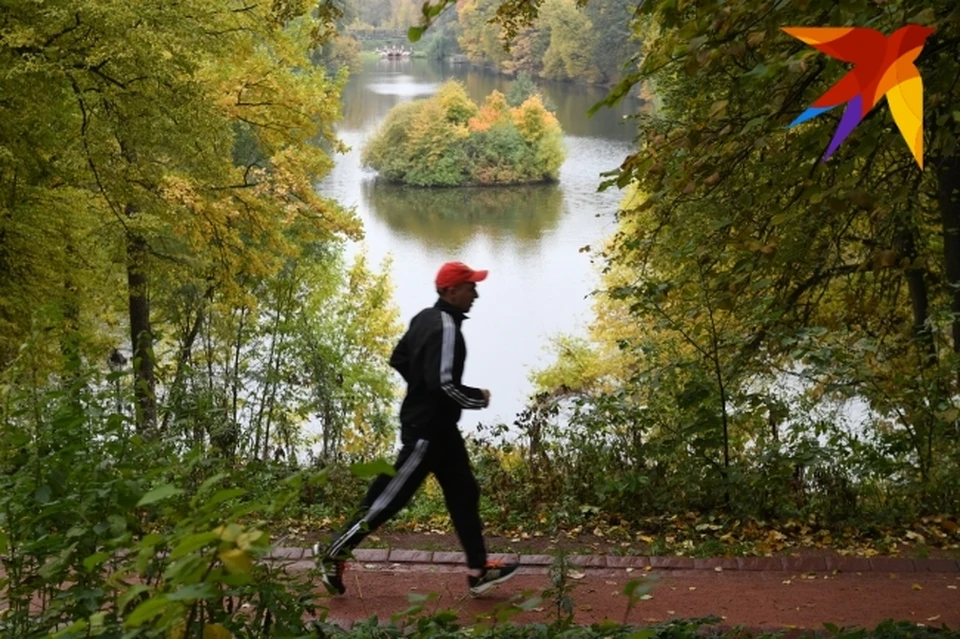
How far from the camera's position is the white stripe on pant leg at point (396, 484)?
514cm

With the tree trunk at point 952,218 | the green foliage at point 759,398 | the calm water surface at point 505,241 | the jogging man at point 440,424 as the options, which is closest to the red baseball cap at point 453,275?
the jogging man at point 440,424

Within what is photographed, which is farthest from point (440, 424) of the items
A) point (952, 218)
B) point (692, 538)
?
point (952, 218)

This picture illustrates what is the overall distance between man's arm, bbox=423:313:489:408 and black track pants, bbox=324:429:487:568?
33 cm

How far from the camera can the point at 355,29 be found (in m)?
84.8

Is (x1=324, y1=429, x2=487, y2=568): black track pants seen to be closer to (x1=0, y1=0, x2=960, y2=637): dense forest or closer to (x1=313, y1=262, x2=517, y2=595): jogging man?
(x1=313, y1=262, x2=517, y2=595): jogging man

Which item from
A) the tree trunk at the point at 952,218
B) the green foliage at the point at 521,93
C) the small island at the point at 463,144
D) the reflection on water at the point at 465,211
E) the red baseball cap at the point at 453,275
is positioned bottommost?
the red baseball cap at the point at 453,275

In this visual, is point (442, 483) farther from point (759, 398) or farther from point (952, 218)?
point (952, 218)

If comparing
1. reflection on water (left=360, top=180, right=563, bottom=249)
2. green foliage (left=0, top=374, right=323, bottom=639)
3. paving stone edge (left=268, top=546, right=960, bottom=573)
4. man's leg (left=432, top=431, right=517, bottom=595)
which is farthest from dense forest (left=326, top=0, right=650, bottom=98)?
green foliage (left=0, top=374, right=323, bottom=639)

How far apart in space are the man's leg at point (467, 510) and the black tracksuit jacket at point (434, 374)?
18 cm

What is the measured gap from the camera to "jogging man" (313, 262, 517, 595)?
499 centimetres

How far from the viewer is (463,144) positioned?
51.6 m

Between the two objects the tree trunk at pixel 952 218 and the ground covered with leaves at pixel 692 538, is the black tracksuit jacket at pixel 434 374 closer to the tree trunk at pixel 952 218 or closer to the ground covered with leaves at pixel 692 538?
the ground covered with leaves at pixel 692 538

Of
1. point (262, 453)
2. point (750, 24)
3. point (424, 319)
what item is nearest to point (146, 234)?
point (262, 453)

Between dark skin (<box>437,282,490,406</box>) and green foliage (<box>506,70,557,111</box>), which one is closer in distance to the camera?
dark skin (<box>437,282,490,406</box>)
